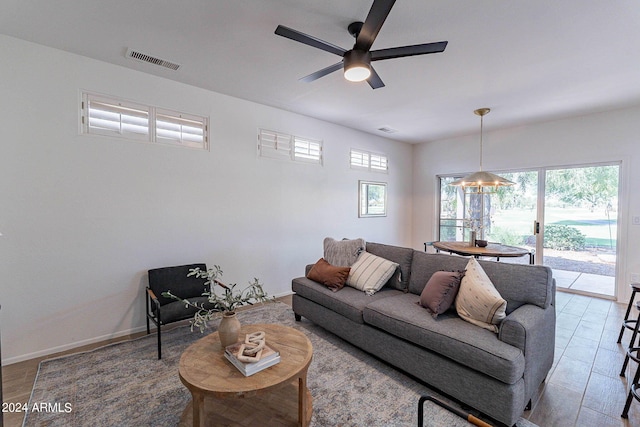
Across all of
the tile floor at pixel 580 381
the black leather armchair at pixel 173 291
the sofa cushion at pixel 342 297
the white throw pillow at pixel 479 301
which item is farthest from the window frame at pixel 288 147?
the tile floor at pixel 580 381

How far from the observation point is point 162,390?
84.1 inches

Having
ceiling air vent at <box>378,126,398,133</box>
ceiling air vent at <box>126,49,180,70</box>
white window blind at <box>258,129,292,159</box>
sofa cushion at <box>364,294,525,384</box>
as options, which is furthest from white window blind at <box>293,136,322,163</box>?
sofa cushion at <box>364,294,525,384</box>

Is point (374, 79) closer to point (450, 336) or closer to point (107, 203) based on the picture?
point (450, 336)

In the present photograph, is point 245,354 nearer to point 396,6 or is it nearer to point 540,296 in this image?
point 540,296

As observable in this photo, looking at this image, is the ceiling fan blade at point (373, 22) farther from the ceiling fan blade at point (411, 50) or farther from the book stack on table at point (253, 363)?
the book stack on table at point (253, 363)

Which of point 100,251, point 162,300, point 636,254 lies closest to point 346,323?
point 162,300

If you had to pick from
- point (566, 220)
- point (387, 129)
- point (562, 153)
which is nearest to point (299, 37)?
point (387, 129)

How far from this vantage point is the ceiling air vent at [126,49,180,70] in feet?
8.98

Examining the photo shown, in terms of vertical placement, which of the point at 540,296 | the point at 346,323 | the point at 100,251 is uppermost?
the point at 100,251

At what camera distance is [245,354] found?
5.66 ft

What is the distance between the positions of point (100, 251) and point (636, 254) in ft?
23.0

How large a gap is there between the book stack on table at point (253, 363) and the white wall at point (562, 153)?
470 cm

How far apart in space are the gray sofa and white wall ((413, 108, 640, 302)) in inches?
127

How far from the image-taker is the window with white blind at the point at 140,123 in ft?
9.40
